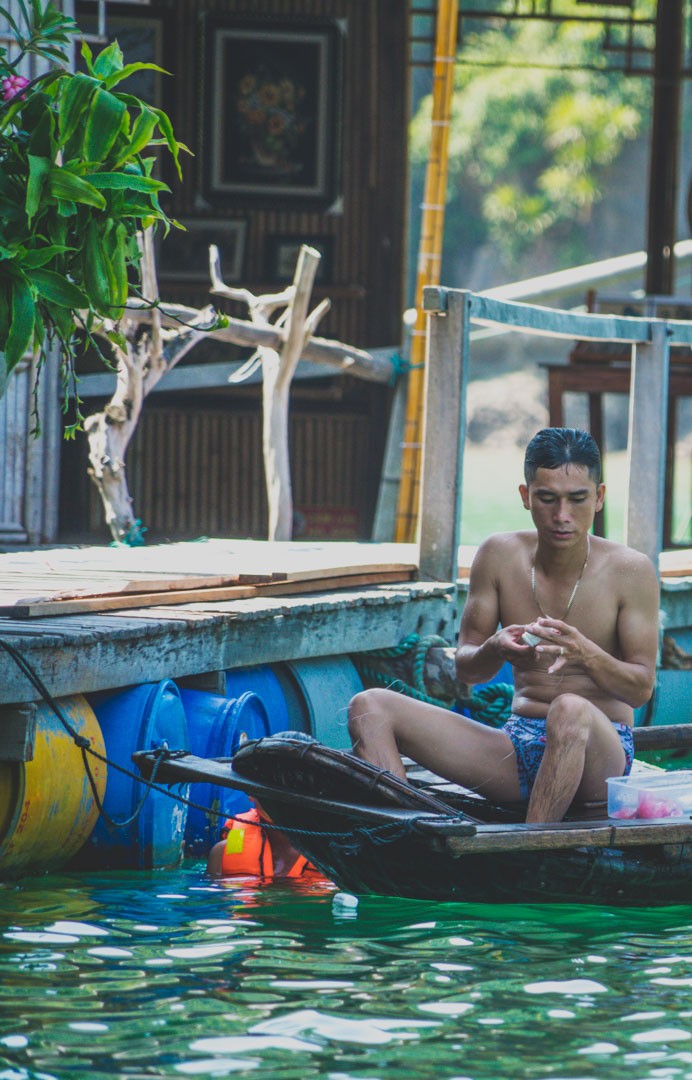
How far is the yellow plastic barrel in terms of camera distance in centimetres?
550

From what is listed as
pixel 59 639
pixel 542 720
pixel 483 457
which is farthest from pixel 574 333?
pixel 483 457

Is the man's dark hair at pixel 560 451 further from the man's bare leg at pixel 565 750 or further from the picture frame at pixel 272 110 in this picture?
the picture frame at pixel 272 110

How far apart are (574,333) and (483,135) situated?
35350 mm

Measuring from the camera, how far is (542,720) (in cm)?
568

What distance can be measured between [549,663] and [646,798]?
24.9 inches

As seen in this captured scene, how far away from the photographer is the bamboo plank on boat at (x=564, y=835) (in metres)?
4.92

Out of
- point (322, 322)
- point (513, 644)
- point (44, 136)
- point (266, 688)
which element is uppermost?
point (322, 322)

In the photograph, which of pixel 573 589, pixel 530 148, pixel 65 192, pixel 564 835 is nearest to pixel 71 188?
pixel 65 192

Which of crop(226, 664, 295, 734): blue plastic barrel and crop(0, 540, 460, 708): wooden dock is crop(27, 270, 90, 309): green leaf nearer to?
crop(0, 540, 460, 708): wooden dock

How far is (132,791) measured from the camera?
6090 millimetres

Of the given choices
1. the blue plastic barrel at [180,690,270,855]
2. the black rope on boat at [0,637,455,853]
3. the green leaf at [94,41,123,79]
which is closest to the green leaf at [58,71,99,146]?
the green leaf at [94,41,123,79]

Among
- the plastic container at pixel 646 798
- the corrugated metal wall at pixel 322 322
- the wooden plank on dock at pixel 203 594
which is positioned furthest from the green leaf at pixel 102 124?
the corrugated metal wall at pixel 322 322

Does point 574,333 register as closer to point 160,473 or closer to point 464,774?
point 464,774

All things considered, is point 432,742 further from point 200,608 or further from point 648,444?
point 648,444
